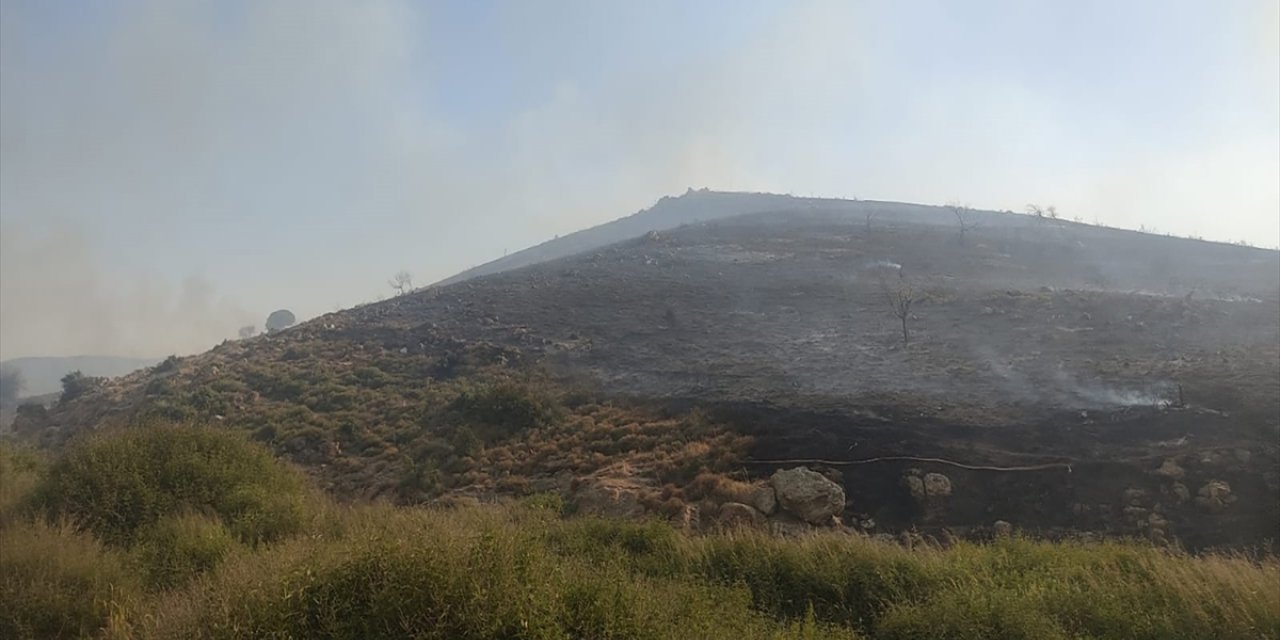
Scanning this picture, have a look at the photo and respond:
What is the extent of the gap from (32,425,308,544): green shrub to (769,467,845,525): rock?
27.3 ft

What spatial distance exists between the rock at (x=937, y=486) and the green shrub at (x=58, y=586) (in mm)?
12363

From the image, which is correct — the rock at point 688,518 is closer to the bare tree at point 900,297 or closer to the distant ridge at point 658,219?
the bare tree at point 900,297

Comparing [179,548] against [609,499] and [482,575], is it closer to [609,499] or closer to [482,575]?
[482,575]

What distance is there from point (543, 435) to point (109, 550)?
1000 centimetres

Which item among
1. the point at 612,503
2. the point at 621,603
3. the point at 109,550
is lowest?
the point at 612,503

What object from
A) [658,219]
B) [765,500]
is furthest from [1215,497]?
Result: [658,219]

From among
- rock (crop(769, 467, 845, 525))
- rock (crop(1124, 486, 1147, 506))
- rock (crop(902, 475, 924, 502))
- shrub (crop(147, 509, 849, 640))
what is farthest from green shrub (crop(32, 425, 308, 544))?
rock (crop(1124, 486, 1147, 506))

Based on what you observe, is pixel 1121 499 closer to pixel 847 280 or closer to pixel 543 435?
pixel 543 435

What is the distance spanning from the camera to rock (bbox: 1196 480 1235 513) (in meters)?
11.4

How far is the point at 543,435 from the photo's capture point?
1795 cm

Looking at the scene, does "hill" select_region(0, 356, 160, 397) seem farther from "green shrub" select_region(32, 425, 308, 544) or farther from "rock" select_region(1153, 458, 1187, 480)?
"rock" select_region(1153, 458, 1187, 480)

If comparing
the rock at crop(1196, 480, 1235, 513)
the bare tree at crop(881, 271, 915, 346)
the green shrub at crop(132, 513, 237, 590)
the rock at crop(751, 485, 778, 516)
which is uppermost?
the bare tree at crop(881, 271, 915, 346)

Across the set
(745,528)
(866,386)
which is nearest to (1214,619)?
(745,528)

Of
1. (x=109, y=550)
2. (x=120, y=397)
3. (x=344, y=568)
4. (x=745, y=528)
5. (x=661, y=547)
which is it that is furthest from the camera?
(x=120, y=397)
